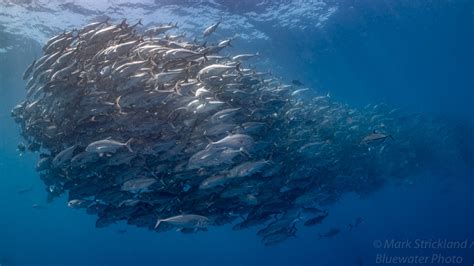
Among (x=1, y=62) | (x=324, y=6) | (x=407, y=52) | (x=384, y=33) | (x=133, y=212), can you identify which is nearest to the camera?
(x=133, y=212)

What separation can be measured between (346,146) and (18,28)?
66.5 ft

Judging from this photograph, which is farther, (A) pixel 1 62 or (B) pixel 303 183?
(A) pixel 1 62

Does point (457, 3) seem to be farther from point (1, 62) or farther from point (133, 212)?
point (1, 62)

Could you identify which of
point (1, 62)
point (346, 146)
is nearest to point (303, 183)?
point (346, 146)

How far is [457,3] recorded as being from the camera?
101ft

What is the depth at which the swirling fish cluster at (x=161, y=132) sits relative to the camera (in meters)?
7.99

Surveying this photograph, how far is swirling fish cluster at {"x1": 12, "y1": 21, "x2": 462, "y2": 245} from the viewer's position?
799 cm

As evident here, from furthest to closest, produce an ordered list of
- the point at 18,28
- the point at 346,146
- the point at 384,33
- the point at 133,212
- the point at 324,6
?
the point at 384,33
the point at 324,6
the point at 18,28
the point at 346,146
the point at 133,212

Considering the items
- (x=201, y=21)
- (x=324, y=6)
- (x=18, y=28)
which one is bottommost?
(x=18, y=28)

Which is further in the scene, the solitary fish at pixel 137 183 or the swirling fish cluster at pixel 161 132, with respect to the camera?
the solitary fish at pixel 137 183

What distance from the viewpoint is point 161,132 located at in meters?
9.57

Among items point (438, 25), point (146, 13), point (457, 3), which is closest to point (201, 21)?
point (146, 13)

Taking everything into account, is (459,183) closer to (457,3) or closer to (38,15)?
(457,3)

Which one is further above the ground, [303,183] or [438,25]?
[438,25]
